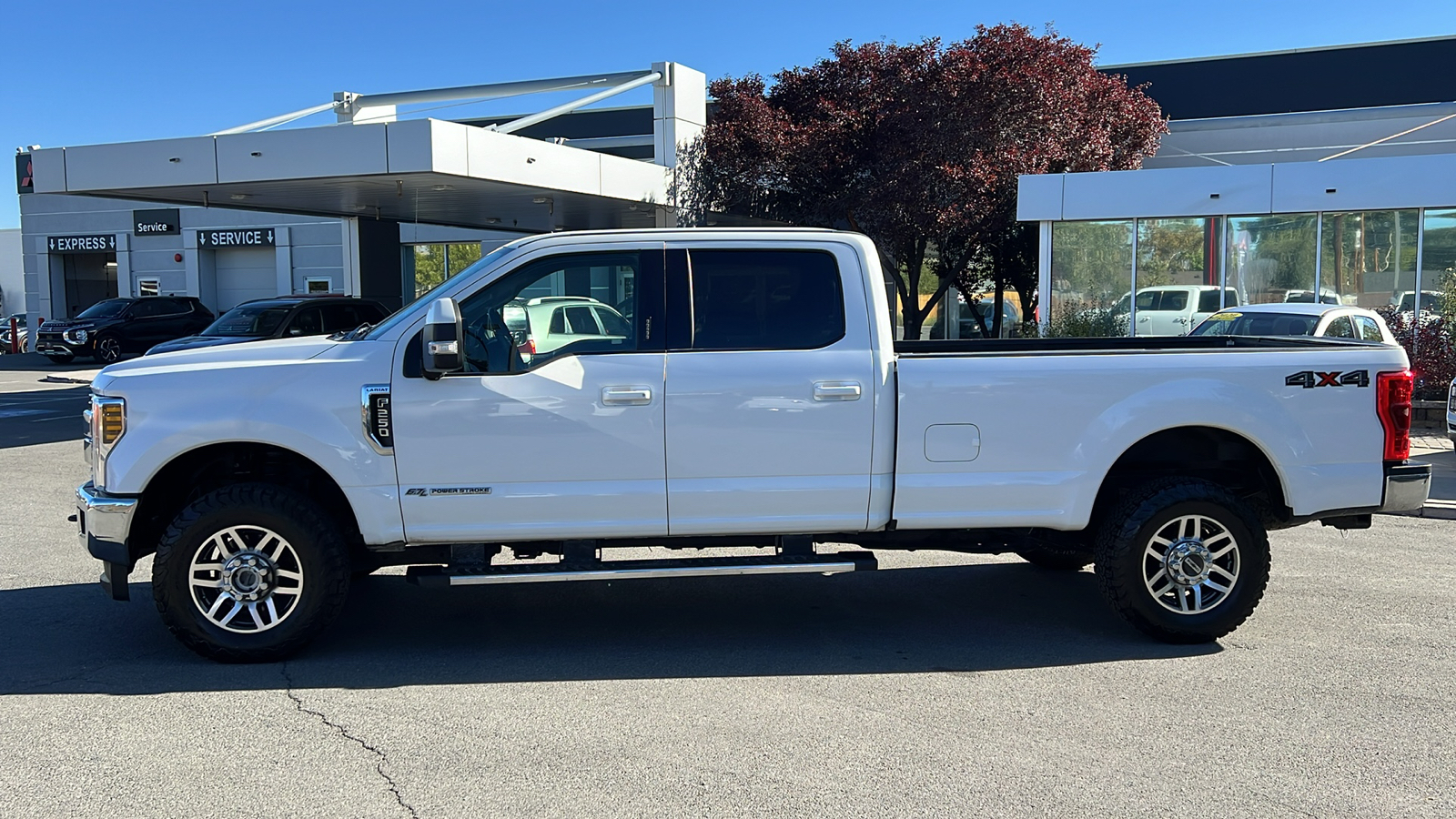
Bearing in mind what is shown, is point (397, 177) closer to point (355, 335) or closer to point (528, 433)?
point (355, 335)

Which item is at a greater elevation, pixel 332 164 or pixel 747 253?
pixel 332 164

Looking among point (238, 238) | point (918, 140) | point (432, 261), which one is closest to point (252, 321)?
point (918, 140)

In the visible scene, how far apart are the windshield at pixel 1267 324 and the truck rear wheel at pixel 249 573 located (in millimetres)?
10261

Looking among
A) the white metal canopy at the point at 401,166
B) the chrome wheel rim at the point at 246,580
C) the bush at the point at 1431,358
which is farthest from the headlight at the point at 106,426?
the bush at the point at 1431,358

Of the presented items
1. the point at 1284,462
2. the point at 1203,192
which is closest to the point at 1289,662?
the point at 1284,462

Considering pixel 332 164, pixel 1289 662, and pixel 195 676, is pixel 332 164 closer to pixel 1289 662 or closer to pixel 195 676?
pixel 195 676

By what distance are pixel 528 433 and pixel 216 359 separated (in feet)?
5.12

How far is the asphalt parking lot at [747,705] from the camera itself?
4.22 metres

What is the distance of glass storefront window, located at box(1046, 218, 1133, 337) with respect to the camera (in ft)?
58.6

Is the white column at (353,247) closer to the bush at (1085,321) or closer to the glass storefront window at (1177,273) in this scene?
the bush at (1085,321)

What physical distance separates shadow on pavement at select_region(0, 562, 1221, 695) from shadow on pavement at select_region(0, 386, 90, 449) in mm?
7068

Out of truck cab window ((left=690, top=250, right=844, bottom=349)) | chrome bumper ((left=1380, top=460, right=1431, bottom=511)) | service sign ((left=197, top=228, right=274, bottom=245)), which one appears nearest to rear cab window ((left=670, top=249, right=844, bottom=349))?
truck cab window ((left=690, top=250, right=844, bottom=349))

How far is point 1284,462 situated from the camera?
236 inches

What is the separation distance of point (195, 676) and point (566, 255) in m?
2.63
